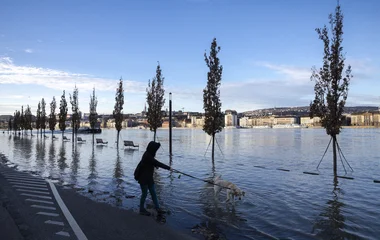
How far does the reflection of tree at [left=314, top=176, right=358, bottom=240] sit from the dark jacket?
4.16 m

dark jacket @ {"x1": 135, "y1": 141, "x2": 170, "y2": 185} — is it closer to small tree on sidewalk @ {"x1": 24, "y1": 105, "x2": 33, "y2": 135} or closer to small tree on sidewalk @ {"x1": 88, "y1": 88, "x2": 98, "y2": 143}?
small tree on sidewalk @ {"x1": 88, "y1": 88, "x2": 98, "y2": 143}

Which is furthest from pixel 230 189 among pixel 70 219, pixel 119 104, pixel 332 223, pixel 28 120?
pixel 28 120

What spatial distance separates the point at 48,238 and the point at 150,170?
2.98 m

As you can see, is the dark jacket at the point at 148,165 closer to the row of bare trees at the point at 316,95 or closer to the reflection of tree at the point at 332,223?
the reflection of tree at the point at 332,223

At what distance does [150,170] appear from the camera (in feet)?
27.1

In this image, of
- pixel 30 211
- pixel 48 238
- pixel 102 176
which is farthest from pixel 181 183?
pixel 48 238

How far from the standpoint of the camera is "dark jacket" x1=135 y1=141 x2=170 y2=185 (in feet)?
26.6

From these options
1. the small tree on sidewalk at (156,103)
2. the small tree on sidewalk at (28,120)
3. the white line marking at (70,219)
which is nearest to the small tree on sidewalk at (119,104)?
the small tree on sidewalk at (156,103)

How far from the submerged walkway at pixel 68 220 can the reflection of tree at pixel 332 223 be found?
3354 millimetres

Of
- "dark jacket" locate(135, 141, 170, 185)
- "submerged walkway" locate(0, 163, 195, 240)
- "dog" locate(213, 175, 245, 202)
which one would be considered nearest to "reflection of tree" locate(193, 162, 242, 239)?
"dog" locate(213, 175, 245, 202)

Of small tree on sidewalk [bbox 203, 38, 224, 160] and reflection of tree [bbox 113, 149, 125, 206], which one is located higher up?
small tree on sidewalk [bbox 203, 38, 224, 160]

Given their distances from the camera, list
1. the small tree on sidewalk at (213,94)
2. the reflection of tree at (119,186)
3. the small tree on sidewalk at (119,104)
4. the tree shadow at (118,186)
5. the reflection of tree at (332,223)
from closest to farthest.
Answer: the reflection of tree at (332,223) < the tree shadow at (118,186) < the reflection of tree at (119,186) < the small tree on sidewalk at (213,94) < the small tree on sidewalk at (119,104)

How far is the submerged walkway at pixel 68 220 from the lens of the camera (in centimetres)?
636

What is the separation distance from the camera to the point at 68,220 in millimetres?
7285
